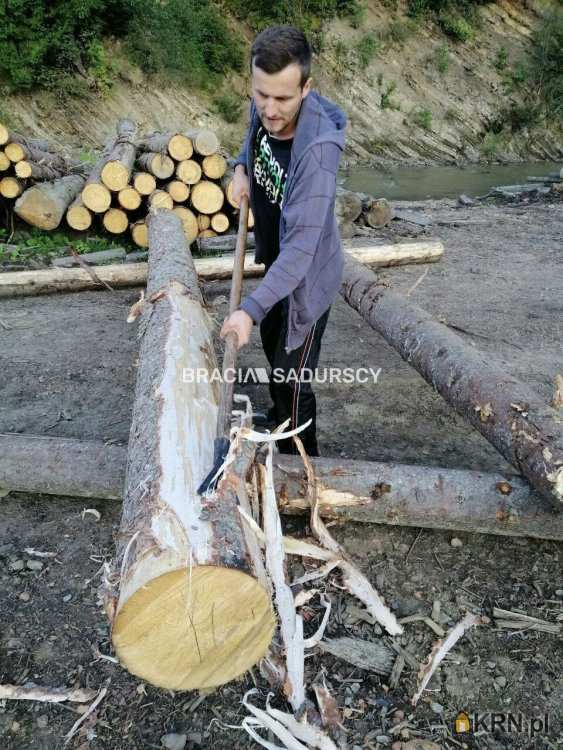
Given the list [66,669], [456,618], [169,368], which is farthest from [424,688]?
[169,368]

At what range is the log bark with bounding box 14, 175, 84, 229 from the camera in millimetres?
6469

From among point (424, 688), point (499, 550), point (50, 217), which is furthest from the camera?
point (50, 217)

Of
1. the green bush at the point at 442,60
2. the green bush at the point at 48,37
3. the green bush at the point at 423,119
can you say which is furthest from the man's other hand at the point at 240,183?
the green bush at the point at 442,60

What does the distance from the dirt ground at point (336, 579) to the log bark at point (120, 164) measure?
8.49 feet

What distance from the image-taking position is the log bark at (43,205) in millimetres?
6469

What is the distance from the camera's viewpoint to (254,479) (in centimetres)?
212

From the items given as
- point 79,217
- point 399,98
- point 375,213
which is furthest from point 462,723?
point 399,98

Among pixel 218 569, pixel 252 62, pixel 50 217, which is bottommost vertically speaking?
pixel 50 217

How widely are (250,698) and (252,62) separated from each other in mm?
2253

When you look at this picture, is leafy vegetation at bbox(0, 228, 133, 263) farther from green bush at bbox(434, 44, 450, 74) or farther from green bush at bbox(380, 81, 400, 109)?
green bush at bbox(434, 44, 450, 74)

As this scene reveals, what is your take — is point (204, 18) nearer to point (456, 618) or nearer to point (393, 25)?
point (393, 25)

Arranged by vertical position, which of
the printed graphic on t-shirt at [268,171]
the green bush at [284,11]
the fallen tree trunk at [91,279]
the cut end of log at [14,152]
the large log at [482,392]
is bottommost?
the fallen tree trunk at [91,279]

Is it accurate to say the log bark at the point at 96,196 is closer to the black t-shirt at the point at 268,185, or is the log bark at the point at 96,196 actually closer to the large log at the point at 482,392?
the large log at the point at 482,392

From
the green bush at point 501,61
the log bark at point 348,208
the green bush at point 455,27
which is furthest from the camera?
the green bush at point 501,61
